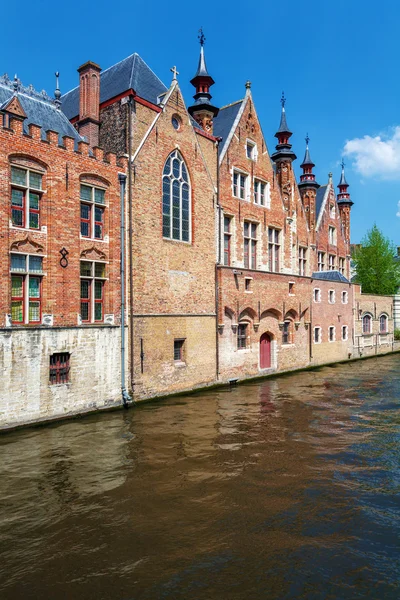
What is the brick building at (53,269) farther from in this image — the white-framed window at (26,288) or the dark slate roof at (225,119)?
the dark slate roof at (225,119)

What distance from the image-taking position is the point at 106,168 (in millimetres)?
16547

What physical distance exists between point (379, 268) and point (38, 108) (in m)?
37.7

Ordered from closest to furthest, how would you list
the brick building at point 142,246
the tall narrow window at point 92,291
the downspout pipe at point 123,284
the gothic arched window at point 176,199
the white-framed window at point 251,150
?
the brick building at point 142,246 → the tall narrow window at point 92,291 → the downspout pipe at point 123,284 → the gothic arched window at point 176,199 → the white-framed window at point 251,150

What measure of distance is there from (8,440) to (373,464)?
32.3 feet

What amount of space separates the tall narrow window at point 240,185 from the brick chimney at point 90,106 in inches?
328

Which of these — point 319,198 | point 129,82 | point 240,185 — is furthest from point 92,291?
point 319,198

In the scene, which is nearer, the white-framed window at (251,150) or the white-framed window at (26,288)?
the white-framed window at (26,288)

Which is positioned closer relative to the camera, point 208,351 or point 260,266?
point 208,351

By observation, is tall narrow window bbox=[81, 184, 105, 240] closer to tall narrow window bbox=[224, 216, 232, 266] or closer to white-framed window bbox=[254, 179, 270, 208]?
tall narrow window bbox=[224, 216, 232, 266]

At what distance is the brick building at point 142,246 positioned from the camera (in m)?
14.2

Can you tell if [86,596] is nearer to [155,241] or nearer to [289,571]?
[289,571]

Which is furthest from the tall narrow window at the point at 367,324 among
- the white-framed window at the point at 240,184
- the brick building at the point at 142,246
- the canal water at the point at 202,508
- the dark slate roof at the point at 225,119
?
the canal water at the point at 202,508

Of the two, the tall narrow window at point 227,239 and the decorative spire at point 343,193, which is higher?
the decorative spire at point 343,193

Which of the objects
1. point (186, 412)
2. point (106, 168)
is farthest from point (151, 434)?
point (106, 168)
